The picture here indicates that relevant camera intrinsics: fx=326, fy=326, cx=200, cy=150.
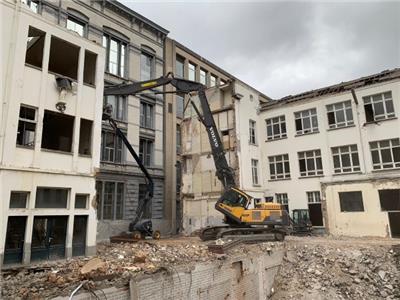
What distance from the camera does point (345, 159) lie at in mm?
23719

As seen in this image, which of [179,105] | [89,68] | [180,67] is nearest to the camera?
[89,68]

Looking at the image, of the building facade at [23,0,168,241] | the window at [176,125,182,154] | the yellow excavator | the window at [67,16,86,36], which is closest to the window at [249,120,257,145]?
the window at [176,125,182,154]

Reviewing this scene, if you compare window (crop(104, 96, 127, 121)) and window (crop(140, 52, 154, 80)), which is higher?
window (crop(140, 52, 154, 80))

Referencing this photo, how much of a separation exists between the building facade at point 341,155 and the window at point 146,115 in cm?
1001

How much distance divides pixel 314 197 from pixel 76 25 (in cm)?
2202

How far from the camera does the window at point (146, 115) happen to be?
27.9 m

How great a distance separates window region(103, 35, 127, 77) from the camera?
85.8 ft

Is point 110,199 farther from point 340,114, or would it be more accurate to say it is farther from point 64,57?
point 340,114

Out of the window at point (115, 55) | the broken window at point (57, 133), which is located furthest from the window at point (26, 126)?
the window at point (115, 55)

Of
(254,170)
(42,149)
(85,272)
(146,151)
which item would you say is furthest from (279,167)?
(85,272)

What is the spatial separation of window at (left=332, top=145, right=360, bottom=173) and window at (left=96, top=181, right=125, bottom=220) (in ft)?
52.9

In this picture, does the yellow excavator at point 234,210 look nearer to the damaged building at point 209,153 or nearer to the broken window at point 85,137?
the broken window at point 85,137

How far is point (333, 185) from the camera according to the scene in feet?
76.7

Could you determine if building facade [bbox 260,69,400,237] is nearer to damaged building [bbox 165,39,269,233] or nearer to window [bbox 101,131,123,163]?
damaged building [bbox 165,39,269,233]
